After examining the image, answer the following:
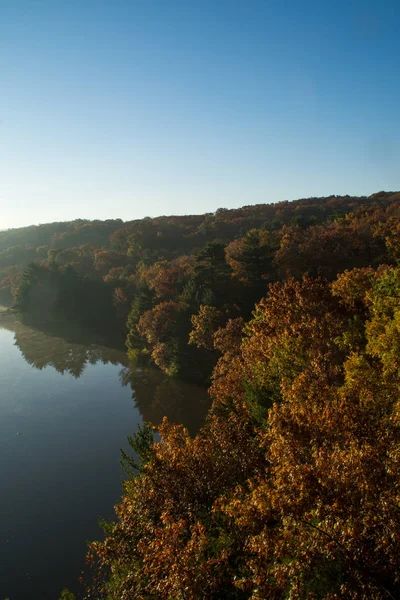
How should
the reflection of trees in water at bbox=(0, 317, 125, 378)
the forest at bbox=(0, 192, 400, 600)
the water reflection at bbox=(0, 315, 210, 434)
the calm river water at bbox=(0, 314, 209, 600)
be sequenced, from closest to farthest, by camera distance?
the forest at bbox=(0, 192, 400, 600)
the calm river water at bbox=(0, 314, 209, 600)
the water reflection at bbox=(0, 315, 210, 434)
the reflection of trees in water at bbox=(0, 317, 125, 378)

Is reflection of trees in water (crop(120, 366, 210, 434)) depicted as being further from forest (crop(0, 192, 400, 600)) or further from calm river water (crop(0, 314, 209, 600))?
forest (crop(0, 192, 400, 600))

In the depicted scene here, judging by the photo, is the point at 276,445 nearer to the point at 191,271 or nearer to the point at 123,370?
the point at 123,370

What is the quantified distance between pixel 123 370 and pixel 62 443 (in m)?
20.2

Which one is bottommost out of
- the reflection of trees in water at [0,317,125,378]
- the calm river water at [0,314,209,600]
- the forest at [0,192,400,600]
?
the calm river water at [0,314,209,600]

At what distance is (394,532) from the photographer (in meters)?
8.34

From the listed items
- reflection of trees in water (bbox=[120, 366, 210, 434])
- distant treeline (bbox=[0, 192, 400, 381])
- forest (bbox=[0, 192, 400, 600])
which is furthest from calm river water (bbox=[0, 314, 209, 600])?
distant treeline (bbox=[0, 192, 400, 381])

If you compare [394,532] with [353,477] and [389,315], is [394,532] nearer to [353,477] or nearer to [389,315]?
[353,477]

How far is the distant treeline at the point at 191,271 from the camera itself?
46844mm

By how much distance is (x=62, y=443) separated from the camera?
32.3 meters

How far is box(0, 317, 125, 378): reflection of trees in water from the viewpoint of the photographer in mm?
54106

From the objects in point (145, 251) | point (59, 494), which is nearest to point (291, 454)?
point (59, 494)

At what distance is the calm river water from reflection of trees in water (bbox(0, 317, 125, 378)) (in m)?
0.16

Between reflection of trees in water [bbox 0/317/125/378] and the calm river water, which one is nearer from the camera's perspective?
the calm river water

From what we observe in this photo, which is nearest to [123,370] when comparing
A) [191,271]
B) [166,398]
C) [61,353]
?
[166,398]
